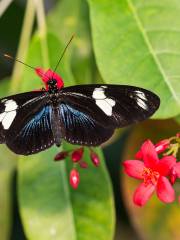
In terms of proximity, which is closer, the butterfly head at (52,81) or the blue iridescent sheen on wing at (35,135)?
the blue iridescent sheen on wing at (35,135)

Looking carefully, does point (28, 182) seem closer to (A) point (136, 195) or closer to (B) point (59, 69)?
(B) point (59, 69)

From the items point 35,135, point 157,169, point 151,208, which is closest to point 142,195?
point 157,169

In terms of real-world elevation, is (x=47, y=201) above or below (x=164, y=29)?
below

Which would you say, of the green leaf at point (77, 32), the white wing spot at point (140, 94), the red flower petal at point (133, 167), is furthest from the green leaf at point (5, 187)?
the white wing spot at point (140, 94)

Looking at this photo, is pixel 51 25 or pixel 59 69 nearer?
pixel 59 69

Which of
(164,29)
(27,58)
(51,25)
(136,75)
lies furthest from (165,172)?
(51,25)

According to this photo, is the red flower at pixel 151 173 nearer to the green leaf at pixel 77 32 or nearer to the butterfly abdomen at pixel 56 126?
the butterfly abdomen at pixel 56 126

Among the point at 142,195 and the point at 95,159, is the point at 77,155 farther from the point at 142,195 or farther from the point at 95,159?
the point at 142,195
